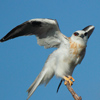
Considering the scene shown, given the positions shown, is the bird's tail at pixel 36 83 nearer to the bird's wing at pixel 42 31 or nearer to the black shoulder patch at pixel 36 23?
the bird's wing at pixel 42 31

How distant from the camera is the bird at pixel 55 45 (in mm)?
7465

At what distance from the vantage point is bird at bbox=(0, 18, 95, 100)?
7.46 meters

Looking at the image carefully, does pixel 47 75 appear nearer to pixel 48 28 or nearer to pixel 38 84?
pixel 38 84

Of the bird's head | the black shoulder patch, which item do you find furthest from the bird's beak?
the black shoulder patch

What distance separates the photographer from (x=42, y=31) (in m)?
7.83

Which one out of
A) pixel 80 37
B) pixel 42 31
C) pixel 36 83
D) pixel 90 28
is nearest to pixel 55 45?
pixel 42 31

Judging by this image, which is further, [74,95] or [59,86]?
[59,86]

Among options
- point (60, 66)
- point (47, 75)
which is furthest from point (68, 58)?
point (47, 75)

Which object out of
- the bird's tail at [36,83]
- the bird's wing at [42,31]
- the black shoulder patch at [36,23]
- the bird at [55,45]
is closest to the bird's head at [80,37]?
the bird at [55,45]

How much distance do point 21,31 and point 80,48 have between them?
1.72 m

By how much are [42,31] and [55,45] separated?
564 mm

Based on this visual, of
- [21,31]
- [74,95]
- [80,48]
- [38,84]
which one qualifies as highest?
[21,31]

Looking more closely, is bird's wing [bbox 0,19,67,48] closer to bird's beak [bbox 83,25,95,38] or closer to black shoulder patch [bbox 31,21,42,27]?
black shoulder patch [bbox 31,21,42,27]

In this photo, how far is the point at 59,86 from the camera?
26.7ft
